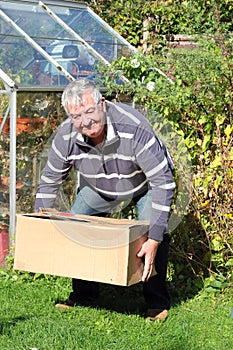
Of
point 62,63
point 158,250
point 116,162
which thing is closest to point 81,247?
point 116,162

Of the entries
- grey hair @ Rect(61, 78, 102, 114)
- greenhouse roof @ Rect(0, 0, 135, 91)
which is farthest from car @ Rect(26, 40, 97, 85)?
grey hair @ Rect(61, 78, 102, 114)

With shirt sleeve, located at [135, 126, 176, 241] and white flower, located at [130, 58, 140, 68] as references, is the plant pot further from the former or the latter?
shirt sleeve, located at [135, 126, 176, 241]

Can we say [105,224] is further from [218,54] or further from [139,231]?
[218,54]

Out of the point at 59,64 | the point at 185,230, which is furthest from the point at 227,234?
the point at 59,64

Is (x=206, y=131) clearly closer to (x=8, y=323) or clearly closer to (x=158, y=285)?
(x=158, y=285)

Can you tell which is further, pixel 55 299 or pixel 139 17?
pixel 139 17

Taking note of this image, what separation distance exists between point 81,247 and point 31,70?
76.5 inches

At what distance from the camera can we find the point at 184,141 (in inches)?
200

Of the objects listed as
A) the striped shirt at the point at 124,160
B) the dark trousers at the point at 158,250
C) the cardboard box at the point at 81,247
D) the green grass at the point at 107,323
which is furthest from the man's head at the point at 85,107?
the green grass at the point at 107,323

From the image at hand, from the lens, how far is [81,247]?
394cm

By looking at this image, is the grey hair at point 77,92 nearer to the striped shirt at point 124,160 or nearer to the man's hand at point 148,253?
the striped shirt at point 124,160

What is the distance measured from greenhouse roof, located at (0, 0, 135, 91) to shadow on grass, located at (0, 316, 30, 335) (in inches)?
68.3

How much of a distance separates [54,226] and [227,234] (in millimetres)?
1448

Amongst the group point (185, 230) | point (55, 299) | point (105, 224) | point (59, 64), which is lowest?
point (55, 299)
